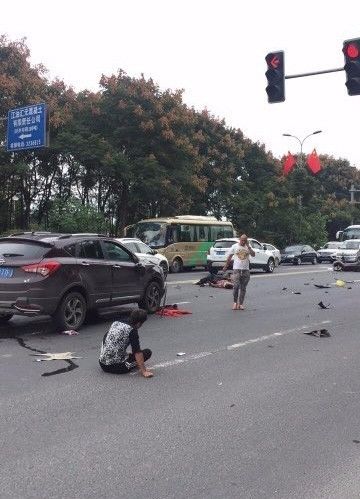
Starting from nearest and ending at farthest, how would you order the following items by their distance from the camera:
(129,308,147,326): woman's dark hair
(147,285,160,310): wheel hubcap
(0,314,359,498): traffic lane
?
(0,314,359,498): traffic lane, (129,308,147,326): woman's dark hair, (147,285,160,310): wheel hubcap

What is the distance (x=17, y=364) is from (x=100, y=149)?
22471 millimetres

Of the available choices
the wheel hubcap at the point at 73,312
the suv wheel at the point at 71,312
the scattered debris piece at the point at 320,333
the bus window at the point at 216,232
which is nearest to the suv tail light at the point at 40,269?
the suv wheel at the point at 71,312

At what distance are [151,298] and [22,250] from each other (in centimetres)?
343

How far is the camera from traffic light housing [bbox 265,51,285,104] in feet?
43.5

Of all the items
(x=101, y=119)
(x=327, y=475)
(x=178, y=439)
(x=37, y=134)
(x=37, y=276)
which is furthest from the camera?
(x=101, y=119)

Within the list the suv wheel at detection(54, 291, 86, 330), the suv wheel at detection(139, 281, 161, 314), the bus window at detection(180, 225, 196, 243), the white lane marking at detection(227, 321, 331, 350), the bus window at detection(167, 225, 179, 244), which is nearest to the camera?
the white lane marking at detection(227, 321, 331, 350)

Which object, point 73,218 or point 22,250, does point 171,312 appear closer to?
point 22,250

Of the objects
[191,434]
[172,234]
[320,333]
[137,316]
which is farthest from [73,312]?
[172,234]

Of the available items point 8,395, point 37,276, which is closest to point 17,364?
point 8,395

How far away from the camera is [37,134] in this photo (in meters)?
23.1

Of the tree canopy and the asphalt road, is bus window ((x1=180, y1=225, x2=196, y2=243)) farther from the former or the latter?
the asphalt road

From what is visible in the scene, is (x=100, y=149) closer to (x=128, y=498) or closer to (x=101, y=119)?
(x=101, y=119)

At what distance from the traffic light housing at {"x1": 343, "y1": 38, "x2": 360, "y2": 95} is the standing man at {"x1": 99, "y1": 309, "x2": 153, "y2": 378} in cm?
796

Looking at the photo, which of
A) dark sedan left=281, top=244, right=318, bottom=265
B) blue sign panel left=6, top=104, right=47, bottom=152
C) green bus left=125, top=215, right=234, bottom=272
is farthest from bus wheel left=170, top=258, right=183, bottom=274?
dark sedan left=281, top=244, right=318, bottom=265
